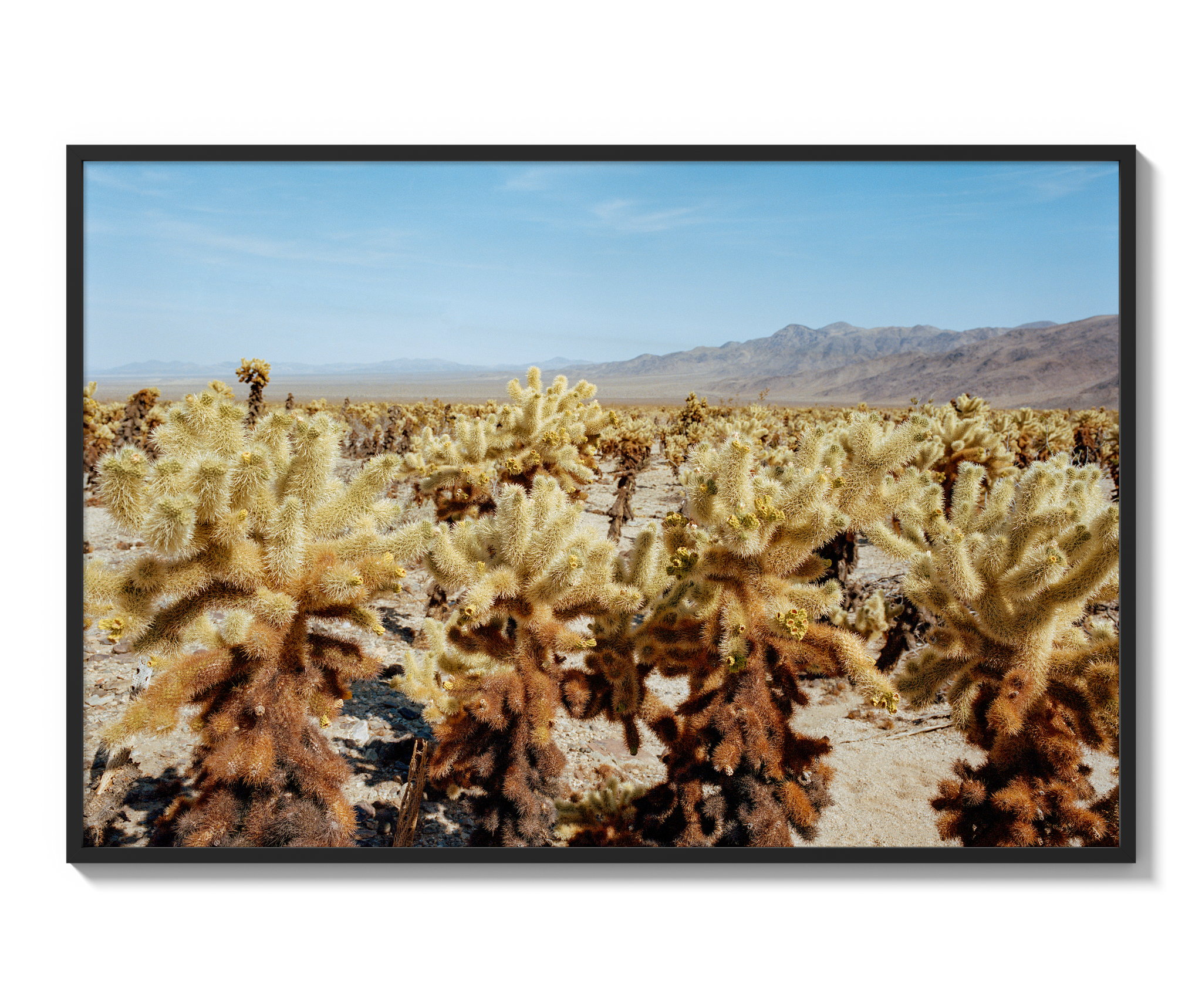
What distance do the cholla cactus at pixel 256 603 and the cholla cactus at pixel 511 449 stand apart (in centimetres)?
259

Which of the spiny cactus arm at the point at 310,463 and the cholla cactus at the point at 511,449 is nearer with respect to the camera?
the spiny cactus arm at the point at 310,463

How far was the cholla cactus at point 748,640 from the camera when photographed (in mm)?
2529

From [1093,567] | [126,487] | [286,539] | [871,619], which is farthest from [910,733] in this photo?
[126,487]

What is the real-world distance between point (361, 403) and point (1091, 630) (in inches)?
846

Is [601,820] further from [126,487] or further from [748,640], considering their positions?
[126,487]

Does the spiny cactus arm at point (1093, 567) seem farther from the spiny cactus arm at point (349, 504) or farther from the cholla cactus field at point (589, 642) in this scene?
the spiny cactus arm at point (349, 504)

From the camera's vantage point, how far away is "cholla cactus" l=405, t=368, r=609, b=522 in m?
5.15

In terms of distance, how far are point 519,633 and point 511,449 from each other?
280 cm

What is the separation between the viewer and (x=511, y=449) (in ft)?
17.4

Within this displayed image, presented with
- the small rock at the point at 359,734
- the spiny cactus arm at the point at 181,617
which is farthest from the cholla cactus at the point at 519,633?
the small rock at the point at 359,734

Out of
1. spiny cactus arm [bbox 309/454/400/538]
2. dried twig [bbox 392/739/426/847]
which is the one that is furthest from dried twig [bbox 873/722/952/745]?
spiny cactus arm [bbox 309/454/400/538]
